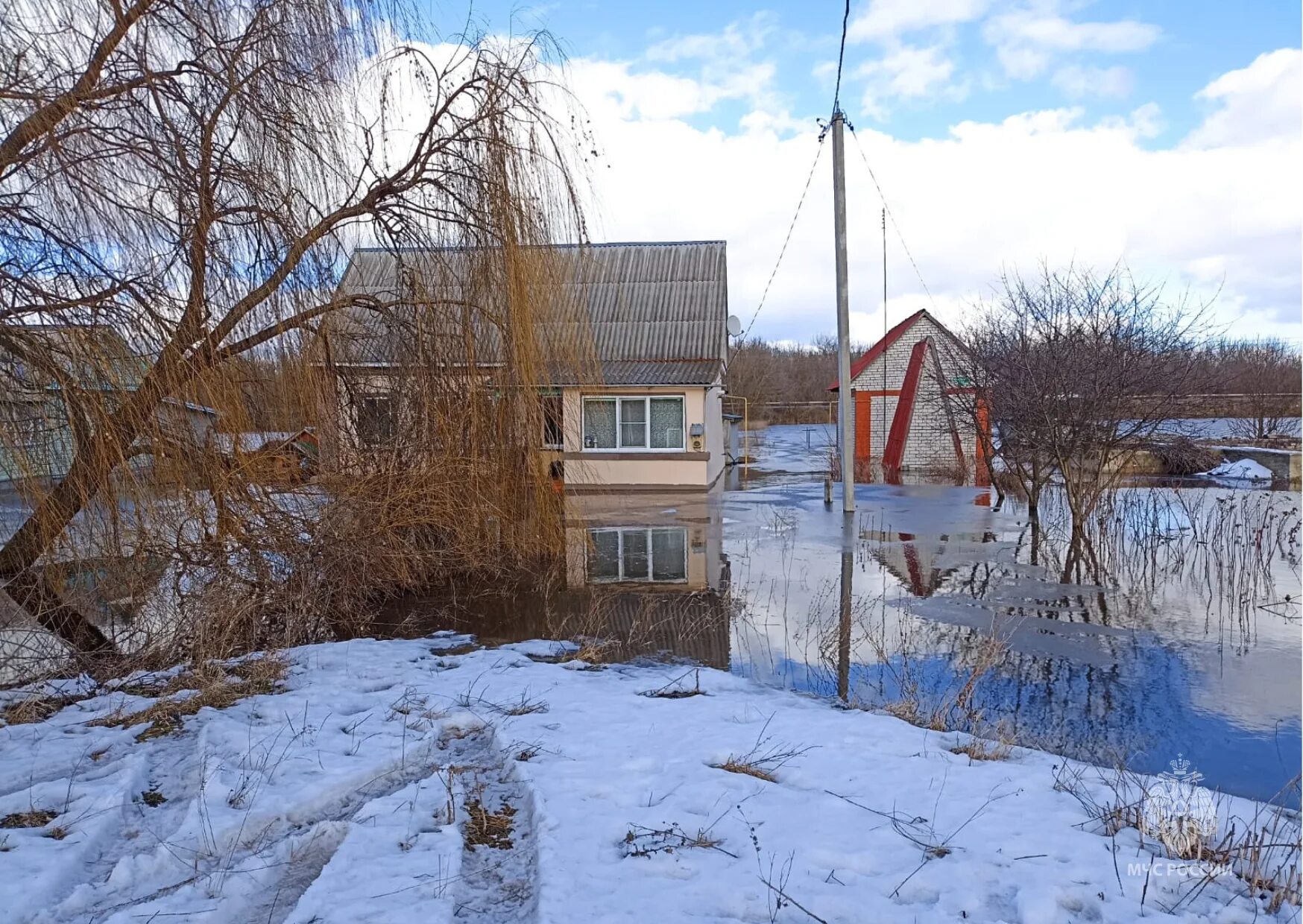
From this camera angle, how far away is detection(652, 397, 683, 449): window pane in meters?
18.9

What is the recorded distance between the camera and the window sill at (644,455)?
1867cm

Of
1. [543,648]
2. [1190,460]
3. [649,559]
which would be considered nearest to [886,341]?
[1190,460]

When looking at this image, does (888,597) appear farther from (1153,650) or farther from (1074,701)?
(1074,701)

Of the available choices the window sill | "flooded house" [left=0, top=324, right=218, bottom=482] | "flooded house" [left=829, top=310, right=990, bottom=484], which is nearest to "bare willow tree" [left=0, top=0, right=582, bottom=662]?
"flooded house" [left=0, top=324, right=218, bottom=482]

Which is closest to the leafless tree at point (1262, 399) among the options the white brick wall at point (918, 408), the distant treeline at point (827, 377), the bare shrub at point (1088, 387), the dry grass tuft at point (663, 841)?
the distant treeline at point (827, 377)

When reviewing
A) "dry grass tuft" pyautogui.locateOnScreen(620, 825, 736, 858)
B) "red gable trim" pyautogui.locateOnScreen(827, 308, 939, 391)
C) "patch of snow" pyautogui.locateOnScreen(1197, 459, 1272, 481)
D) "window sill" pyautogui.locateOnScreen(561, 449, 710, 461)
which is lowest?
"dry grass tuft" pyautogui.locateOnScreen(620, 825, 736, 858)

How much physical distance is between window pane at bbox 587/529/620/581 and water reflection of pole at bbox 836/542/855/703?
255 centimetres

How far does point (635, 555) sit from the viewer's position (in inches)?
439

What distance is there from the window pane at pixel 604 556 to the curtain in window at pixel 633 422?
604 centimetres

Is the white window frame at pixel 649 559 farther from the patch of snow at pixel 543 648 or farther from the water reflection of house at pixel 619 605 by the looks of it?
the patch of snow at pixel 543 648

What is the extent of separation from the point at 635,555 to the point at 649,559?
1.05ft

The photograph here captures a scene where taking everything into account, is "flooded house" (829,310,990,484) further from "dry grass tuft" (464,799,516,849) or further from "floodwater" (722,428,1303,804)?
"dry grass tuft" (464,799,516,849)

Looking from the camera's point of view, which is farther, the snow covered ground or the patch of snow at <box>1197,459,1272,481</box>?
the patch of snow at <box>1197,459,1272,481</box>

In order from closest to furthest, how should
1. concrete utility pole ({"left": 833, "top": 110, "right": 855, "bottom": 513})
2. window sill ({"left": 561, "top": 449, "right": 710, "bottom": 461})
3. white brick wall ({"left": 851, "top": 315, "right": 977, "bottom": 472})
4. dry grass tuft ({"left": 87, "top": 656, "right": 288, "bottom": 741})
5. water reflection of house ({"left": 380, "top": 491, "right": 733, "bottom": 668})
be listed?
dry grass tuft ({"left": 87, "top": 656, "right": 288, "bottom": 741}), water reflection of house ({"left": 380, "top": 491, "right": 733, "bottom": 668}), concrete utility pole ({"left": 833, "top": 110, "right": 855, "bottom": 513}), window sill ({"left": 561, "top": 449, "right": 710, "bottom": 461}), white brick wall ({"left": 851, "top": 315, "right": 977, "bottom": 472})
